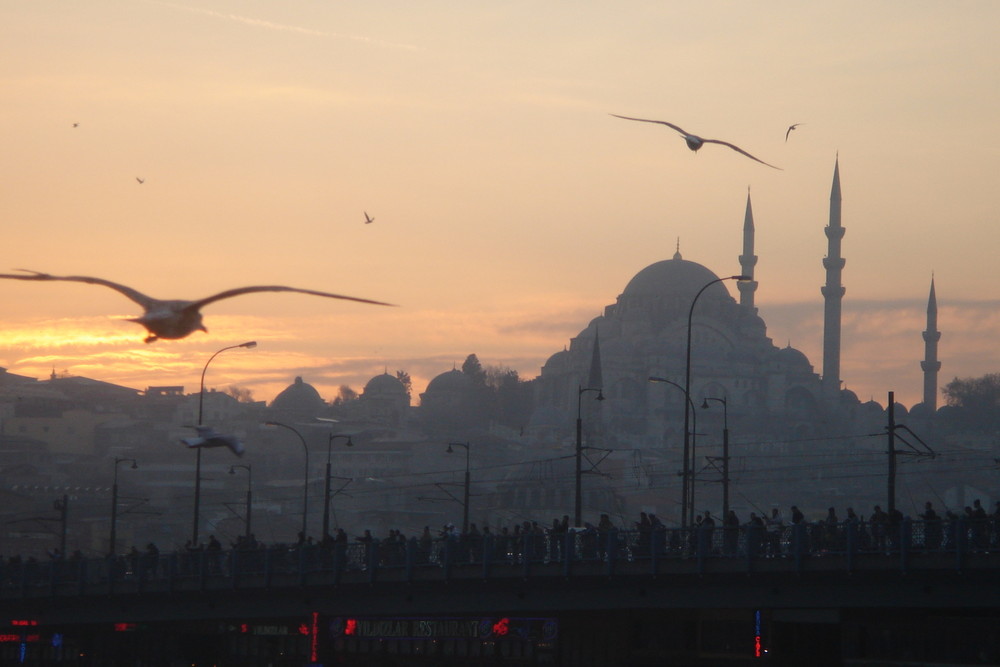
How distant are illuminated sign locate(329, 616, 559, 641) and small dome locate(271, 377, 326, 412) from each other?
4934 inches

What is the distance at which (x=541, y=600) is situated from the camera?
34.4 m

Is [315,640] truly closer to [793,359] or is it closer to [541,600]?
[541,600]

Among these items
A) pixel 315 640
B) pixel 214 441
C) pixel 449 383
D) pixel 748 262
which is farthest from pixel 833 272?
pixel 214 441

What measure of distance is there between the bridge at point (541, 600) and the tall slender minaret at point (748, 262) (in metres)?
112

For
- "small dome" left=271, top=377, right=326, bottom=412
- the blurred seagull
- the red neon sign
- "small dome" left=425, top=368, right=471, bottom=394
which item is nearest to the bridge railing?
the red neon sign

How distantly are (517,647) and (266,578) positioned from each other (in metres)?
6.46

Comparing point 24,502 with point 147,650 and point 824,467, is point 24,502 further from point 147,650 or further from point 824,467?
point 824,467

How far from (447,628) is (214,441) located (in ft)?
63.0

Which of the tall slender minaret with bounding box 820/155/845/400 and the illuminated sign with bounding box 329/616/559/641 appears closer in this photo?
the illuminated sign with bounding box 329/616/559/641

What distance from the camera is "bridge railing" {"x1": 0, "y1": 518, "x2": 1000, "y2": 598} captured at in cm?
2798

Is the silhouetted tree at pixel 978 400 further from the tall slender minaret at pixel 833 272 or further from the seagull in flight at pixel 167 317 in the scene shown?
the seagull in flight at pixel 167 317

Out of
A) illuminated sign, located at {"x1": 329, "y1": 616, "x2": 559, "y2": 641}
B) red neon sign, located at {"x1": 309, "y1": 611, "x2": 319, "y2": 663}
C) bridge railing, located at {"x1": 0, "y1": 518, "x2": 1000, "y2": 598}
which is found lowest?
red neon sign, located at {"x1": 309, "y1": 611, "x2": 319, "y2": 663}

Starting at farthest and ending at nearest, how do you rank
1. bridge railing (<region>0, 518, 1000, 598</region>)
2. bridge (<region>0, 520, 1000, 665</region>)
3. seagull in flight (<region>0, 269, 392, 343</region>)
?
bridge (<region>0, 520, 1000, 665</region>) < bridge railing (<region>0, 518, 1000, 598</region>) < seagull in flight (<region>0, 269, 392, 343</region>)

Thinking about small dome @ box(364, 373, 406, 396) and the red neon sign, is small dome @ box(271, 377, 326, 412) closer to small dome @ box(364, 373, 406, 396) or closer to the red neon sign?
small dome @ box(364, 373, 406, 396)
